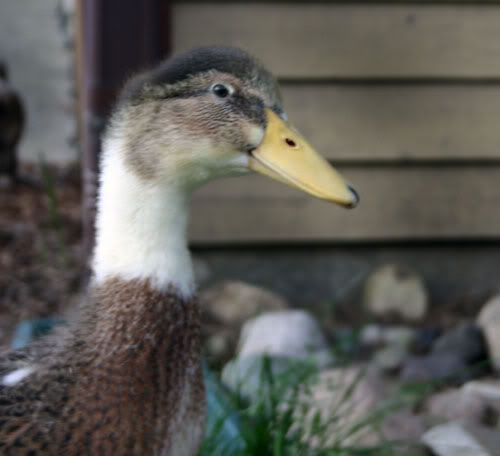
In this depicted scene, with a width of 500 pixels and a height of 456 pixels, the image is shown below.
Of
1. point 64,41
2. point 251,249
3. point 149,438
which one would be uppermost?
point 149,438

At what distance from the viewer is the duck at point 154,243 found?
1.50 metres

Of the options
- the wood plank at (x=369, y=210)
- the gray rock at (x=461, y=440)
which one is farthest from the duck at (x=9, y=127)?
the gray rock at (x=461, y=440)

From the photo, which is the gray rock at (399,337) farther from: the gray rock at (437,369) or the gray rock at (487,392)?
the gray rock at (487,392)

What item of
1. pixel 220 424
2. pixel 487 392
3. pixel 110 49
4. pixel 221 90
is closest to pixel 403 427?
pixel 487 392

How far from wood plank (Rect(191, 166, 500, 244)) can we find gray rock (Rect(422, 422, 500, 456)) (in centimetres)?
127

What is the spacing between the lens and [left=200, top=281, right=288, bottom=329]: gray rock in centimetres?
342

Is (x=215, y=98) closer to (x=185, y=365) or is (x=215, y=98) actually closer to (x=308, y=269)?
(x=185, y=365)

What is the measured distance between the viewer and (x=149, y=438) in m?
1.51

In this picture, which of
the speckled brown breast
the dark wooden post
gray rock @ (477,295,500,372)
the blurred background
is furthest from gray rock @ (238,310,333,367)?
the speckled brown breast

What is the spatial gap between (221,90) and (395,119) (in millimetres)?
2056

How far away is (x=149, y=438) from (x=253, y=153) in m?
0.50

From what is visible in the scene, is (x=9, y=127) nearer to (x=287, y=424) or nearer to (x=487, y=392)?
(x=487, y=392)

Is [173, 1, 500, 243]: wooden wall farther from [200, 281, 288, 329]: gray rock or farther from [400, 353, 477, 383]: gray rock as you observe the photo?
[400, 353, 477, 383]: gray rock

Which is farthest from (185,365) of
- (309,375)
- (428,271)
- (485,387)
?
(428,271)
